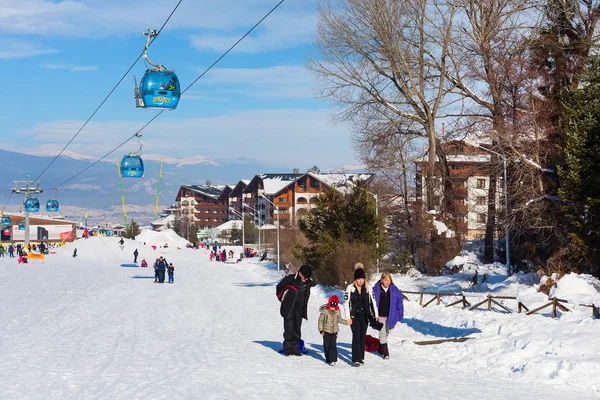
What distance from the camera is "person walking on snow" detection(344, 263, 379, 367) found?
13.8 meters

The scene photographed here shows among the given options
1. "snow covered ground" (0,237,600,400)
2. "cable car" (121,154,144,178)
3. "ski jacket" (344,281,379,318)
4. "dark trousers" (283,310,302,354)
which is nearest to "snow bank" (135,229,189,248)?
"cable car" (121,154,144,178)

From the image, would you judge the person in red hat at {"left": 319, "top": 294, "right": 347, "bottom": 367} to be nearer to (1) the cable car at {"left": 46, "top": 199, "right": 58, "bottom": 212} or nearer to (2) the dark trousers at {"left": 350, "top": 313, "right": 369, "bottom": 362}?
Answer: (2) the dark trousers at {"left": 350, "top": 313, "right": 369, "bottom": 362}

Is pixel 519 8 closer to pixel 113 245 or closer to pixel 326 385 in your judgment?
pixel 326 385

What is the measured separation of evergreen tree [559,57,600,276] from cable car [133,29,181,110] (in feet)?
45.5

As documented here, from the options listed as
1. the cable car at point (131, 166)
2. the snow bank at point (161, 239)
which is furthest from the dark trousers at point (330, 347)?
the snow bank at point (161, 239)

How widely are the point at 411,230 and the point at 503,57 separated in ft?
40.4

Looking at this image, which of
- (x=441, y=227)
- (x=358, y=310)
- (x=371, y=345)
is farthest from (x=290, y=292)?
(x=441, y=227)

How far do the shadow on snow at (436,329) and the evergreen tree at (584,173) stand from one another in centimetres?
915

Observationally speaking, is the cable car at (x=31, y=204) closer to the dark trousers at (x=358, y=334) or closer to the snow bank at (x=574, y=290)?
the snow bank at (x=574, y=290)

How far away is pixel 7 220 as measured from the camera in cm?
9450

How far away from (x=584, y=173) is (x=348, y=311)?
681 inches

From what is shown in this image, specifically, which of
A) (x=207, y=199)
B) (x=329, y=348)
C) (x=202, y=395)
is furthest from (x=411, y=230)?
(x=207, y=199)

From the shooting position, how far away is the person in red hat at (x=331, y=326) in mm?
13781

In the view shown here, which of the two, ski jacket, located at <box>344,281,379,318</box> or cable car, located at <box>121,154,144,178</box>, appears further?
cable car, located at <box>121,154,144,178</box>
